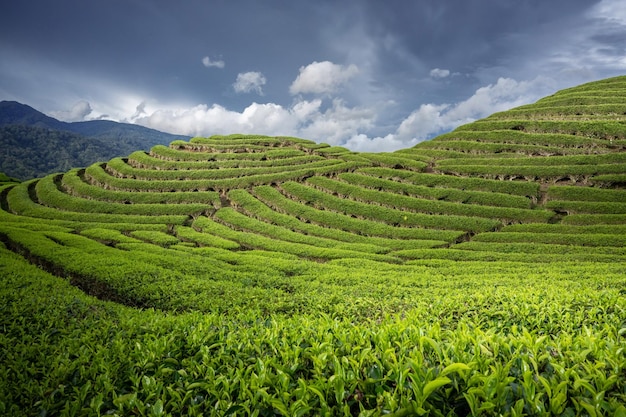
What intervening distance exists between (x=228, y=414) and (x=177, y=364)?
1.96 m

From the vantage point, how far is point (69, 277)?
18.5 metres

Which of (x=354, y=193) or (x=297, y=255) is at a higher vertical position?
(x=354, y=193)

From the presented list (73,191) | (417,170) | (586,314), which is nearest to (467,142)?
(417,170)

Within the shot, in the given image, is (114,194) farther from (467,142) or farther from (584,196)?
(584,196)

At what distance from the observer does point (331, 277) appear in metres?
21.2

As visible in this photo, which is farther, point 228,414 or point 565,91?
point 565,91

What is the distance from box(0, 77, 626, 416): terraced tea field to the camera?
3.79m

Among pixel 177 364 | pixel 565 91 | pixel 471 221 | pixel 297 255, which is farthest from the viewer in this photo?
pixel 565 91

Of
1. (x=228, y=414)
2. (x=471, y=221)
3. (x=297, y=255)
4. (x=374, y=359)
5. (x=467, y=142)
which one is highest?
(x=467, y=142)

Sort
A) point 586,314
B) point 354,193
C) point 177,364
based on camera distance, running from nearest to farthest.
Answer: point 177,364
point 586,314
point 354,193

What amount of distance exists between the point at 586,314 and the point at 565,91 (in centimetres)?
9063

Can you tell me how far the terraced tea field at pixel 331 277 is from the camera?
3795 millimetres

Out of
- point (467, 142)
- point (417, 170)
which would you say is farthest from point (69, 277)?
point (467, 142)

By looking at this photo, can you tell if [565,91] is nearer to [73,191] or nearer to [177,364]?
[177,364]
